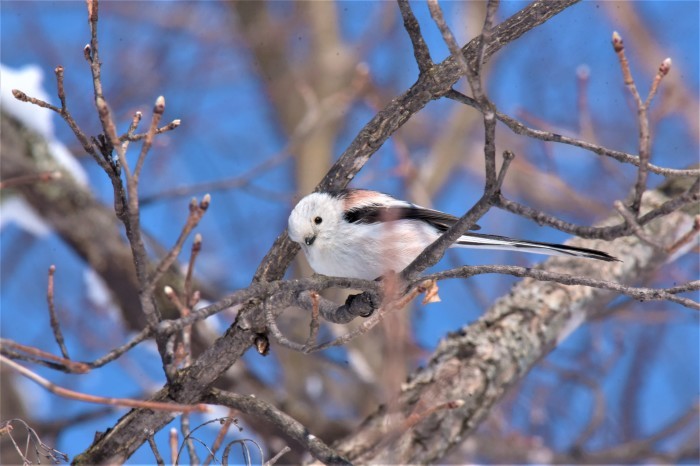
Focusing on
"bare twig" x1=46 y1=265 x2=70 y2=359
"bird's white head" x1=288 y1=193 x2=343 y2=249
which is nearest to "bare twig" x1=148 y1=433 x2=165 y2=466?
"bare twig" x1=46 y1=265 x2=70 y2=359

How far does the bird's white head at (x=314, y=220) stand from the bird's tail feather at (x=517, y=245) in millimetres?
488

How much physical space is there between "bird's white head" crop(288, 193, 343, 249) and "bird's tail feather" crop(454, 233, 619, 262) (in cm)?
49

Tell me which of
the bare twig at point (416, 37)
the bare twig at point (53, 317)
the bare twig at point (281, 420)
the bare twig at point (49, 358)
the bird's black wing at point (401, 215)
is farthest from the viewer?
the bird's black wing at point (401, 215)

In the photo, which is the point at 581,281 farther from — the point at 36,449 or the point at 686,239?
the point at 36,449

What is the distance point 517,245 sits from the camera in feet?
7.43

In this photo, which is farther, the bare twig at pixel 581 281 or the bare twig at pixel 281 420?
the bare twig at pixel 281 420

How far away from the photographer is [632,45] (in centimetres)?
615

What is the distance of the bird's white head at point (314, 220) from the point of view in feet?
7.70

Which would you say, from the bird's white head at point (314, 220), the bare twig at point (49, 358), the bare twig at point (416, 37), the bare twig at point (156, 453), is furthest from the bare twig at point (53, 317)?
the bare twig at point (416, 37)

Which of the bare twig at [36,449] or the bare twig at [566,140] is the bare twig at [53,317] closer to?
the bare twig at [36,449]

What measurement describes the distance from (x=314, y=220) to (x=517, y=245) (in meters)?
0.74

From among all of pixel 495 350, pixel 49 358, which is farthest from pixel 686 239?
pixel 495 350

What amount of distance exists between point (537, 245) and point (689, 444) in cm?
266

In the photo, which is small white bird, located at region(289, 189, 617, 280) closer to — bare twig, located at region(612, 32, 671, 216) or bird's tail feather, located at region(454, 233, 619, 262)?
bird's tail feather, located at region(454, 233, 619, 262)
